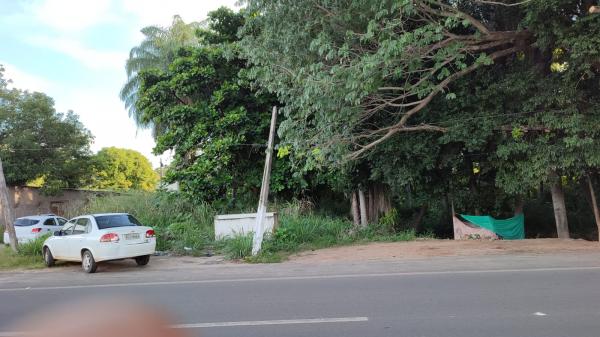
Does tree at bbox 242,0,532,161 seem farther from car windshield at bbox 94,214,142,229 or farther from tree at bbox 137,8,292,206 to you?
car windshield at bbox 94,214,142,229

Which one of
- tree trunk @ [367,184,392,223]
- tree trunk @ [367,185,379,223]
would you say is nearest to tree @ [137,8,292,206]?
tree trunk @ [367,185,379,223]

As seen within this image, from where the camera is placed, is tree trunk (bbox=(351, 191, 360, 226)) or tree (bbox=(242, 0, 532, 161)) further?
tree trunk (bbox=(351, 191, 360, 226))

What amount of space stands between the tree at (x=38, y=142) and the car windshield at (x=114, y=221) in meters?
20.4

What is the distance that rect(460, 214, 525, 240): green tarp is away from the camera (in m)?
16.2

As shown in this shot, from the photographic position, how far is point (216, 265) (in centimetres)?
1220

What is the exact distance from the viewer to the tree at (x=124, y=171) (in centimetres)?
4281

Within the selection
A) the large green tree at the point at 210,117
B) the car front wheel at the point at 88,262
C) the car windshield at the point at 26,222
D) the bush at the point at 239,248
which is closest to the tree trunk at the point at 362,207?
the large green tree at the point at 210,117

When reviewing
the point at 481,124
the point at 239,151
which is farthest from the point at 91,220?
the point at 481,124

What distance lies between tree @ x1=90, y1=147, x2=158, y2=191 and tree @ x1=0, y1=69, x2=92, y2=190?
9469 millimetres

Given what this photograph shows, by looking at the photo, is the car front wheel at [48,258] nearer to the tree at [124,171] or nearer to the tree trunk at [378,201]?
the tree trunk at [378,201]

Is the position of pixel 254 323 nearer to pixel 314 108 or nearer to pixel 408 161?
pixel 314 108

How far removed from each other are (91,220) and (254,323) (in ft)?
24.3

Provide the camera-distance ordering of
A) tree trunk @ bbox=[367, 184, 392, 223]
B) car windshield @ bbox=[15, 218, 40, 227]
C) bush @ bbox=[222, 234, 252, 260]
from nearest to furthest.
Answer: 1. bush @ bbox=[222, 234, 252, 260]
2. tree trunk @ bbox=[367, 184, 392, 223]
3. car windshield @ bbox=[15, 218, 40, 227]

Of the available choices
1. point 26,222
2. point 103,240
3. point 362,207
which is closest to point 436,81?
point 362,207
